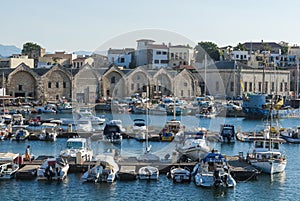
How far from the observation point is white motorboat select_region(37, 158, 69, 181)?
21297 mm

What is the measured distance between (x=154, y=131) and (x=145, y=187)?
50.4ft

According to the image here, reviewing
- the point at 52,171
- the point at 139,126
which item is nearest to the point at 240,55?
the point at 139,126

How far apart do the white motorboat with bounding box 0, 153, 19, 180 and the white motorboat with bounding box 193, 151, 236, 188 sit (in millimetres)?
7151

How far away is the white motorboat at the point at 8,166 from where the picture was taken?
21.5 metres

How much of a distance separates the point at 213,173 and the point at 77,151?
6.69 m

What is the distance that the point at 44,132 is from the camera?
110 ft

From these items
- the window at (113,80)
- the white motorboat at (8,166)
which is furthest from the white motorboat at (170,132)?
the window at (113,80)

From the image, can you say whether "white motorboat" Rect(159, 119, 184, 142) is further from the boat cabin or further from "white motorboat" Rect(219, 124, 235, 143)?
the boat cabin

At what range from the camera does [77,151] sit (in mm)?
24359

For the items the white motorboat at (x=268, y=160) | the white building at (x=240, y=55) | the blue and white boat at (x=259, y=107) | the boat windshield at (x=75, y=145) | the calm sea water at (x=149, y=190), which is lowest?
the calm sea water at (x=149, y=190)

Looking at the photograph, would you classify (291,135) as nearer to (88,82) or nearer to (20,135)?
(20,135)

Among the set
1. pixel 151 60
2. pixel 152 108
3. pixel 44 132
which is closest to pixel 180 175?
pixel 44 132

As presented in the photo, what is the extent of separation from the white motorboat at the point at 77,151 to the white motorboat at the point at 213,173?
5.20 m

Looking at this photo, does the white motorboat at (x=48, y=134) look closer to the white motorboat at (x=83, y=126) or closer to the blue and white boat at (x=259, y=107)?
the white motorboat at (x=83, y=126)
